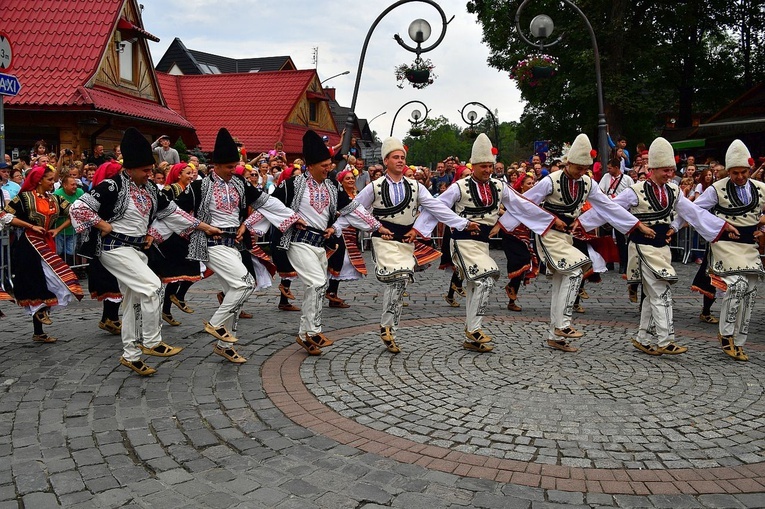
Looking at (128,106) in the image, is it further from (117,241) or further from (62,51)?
(117,241)

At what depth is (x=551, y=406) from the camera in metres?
5.41

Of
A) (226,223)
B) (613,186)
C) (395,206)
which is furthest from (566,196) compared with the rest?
(613,186)

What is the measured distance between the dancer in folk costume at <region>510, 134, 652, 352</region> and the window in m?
20.6

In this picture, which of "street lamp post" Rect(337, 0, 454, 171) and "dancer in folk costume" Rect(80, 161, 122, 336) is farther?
"street lamp post" Rect(337, 0, 454, 171)

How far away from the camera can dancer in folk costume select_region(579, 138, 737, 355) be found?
702cm

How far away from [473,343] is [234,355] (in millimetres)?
2504

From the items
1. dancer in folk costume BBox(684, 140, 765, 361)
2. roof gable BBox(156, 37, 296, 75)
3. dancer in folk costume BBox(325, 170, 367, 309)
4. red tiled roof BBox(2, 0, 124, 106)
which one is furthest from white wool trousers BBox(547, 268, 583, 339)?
roof gable BBox(156, 37, 296, 75)

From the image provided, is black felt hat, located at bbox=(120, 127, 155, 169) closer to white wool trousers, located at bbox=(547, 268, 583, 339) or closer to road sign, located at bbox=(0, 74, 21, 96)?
white wool trousers, located at bbox=(547, 268, 583, 339)

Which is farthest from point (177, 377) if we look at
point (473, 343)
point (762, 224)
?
point (762, 224)

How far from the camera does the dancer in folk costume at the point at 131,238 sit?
6.21m

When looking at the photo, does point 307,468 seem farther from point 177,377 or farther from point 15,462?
point 177,377

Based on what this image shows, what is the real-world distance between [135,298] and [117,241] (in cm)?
56

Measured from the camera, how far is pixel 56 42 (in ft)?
74.6

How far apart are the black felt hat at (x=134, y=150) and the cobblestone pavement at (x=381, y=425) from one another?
6.39ft
